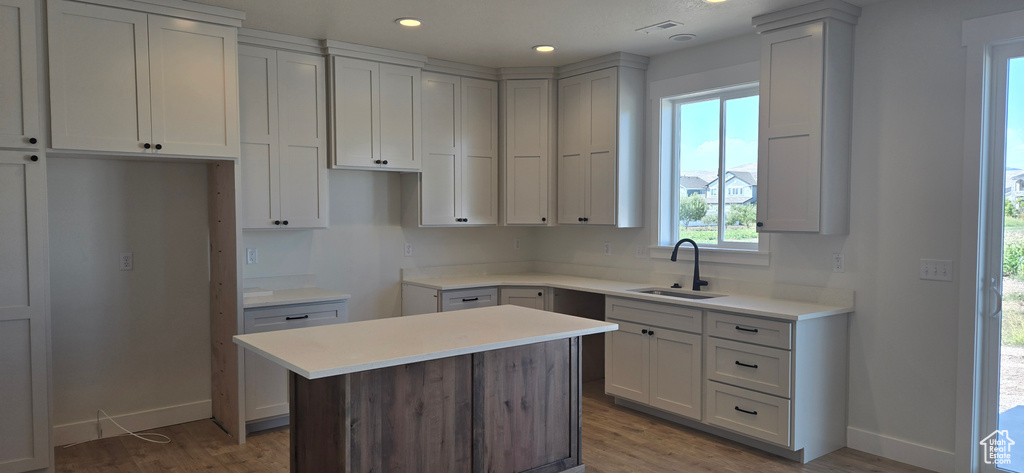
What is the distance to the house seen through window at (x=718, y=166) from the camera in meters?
4.27

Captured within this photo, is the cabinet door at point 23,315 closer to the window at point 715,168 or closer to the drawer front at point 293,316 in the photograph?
the drawer front at point 293,316

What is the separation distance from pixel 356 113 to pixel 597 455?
8.74 feet

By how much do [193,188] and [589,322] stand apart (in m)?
2.64

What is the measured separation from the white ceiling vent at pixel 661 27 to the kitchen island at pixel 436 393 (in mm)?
1913

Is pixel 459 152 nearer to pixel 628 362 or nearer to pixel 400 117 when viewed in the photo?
pixel 400 117

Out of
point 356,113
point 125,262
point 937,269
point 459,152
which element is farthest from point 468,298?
point 937,269

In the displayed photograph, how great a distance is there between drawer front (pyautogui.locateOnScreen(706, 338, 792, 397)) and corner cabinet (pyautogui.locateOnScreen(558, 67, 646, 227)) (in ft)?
4.30

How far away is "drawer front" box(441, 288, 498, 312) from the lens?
4688 mm

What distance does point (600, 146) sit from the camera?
189 inches

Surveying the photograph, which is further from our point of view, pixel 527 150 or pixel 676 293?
pixel 527 150

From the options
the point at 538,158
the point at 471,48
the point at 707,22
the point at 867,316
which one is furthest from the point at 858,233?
the point at 471,48

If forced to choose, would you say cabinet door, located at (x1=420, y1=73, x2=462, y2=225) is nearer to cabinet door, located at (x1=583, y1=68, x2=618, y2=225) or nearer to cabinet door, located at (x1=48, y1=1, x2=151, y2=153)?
cabinet door, located at (x1=583, y1=68, x2=618, y2=225)

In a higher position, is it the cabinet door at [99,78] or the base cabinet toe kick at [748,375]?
the cabinet door at [99,78]

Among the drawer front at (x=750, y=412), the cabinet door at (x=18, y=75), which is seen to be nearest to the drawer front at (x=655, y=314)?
the drawer front at (x=750, y=412)
